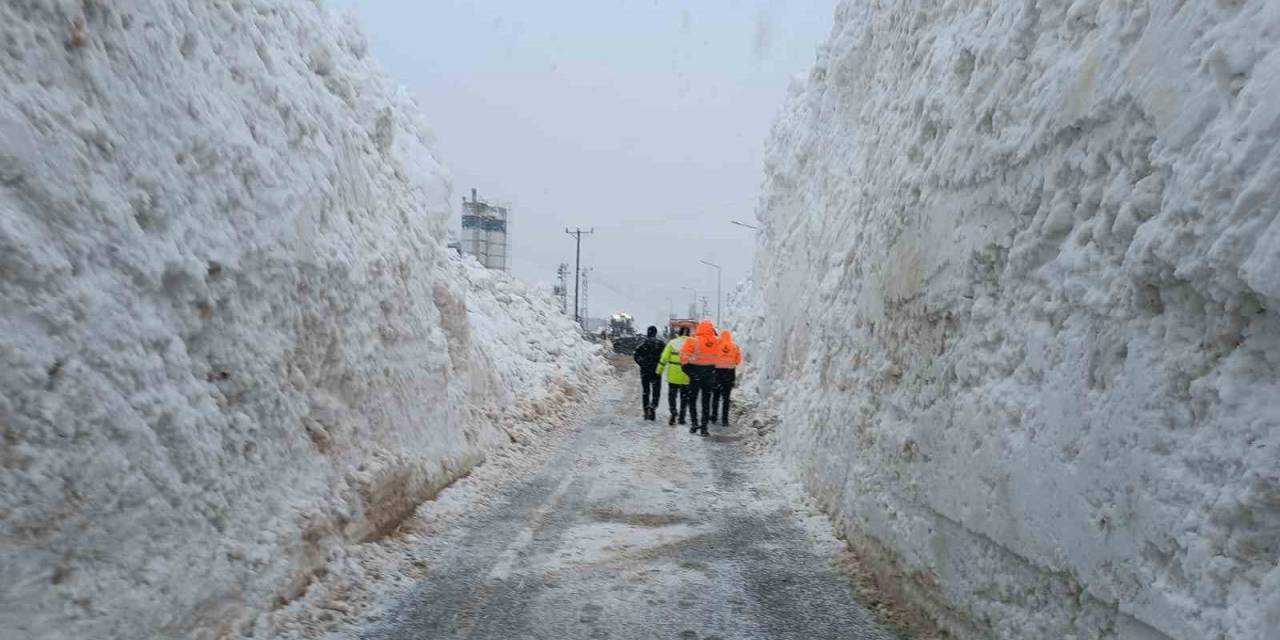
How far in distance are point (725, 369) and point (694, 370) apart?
2.07 ft

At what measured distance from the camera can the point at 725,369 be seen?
46.9 ft

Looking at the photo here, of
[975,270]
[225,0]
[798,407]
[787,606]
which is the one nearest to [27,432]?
[225,0]

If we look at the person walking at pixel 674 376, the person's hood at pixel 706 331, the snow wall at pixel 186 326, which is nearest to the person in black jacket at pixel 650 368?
the person walking at pixel 674 376

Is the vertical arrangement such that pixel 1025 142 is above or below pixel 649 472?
above

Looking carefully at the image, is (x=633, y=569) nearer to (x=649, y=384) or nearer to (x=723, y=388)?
(x=723, y=388)

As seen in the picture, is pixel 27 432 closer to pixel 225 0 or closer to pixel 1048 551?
pixel 225 0

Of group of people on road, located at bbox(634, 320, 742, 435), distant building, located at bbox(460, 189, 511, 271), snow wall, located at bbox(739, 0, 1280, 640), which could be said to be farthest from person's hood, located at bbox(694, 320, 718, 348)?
distant building, located at bbox(460, 189, 511, 271)

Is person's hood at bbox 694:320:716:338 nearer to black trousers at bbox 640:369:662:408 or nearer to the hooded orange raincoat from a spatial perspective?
the hooded orange raincoat

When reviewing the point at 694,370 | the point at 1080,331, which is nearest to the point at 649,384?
the point at 694,370

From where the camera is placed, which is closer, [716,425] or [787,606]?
[787,606]

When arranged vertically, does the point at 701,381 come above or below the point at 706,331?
below

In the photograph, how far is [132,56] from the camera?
439 centimetres

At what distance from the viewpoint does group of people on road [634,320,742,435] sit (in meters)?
13.9

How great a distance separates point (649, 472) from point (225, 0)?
259 inches
